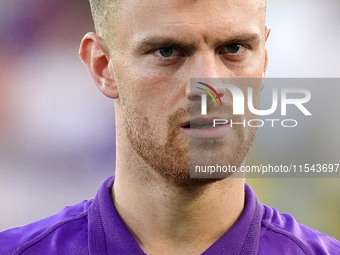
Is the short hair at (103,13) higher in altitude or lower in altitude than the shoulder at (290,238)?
higher

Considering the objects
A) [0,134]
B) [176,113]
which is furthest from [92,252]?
[0,134]

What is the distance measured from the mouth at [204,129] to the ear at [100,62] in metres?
0.44

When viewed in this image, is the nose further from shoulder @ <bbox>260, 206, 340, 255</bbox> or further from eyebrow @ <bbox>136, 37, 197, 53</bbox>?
shoulder @ <bbox>260, 206, 340, 255</bbox>

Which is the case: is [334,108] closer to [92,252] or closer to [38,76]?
[38,76]

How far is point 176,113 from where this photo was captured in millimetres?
2400

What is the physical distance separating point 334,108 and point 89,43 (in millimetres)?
2795

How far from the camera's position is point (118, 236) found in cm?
262

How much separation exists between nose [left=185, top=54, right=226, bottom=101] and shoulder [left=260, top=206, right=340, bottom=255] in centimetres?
64

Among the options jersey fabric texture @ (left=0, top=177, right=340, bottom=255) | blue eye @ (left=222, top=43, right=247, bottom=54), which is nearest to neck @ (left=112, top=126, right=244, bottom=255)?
jersey fabric texture @ (left=0, top=177, right=340, bottom=255)

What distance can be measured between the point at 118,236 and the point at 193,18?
2.95 ft

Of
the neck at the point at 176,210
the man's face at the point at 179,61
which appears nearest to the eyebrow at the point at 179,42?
the man's face at the point at 179,61

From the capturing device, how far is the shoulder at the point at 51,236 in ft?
8.98

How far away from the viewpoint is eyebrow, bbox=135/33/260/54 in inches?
94.4

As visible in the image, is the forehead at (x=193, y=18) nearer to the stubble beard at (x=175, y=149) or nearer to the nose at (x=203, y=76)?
the nose at (x=203, y=76)
